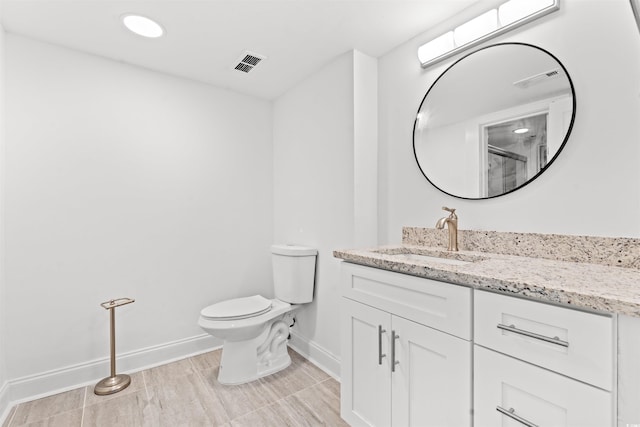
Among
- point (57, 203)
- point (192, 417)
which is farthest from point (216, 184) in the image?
point (192, 417)

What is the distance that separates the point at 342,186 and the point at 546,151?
1.09 meters

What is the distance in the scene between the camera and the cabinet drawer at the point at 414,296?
3.31ft

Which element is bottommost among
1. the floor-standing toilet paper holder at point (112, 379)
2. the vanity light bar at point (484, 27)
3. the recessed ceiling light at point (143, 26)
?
the floor-standing toilet paper holder at point (112, 379)

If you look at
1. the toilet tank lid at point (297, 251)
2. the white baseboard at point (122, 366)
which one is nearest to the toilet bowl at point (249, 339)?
the white baseboard at point (122, 366)

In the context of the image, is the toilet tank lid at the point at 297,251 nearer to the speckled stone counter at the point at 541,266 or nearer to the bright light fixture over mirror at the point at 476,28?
the speckled stone counter at the point at 541,266

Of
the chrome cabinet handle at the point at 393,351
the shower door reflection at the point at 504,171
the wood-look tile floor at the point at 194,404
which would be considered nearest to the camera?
the chrome cabinet handle at the point at 393,351

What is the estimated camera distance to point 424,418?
3.69 feet

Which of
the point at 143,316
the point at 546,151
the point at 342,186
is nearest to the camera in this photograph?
the point at 546,151

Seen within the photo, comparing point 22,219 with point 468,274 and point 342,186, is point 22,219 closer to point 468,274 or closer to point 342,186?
point 342,186

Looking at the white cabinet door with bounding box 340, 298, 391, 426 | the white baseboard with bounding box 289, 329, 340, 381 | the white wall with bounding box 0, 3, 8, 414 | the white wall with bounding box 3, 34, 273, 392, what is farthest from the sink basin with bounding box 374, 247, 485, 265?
the white wall with bounding box 0, 3, 8, 414

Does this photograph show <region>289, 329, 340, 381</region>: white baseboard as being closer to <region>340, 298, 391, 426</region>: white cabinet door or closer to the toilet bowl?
the toilet bowl

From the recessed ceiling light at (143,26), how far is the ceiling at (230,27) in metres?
0.04

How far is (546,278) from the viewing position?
0.90m

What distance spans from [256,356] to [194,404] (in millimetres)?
439
